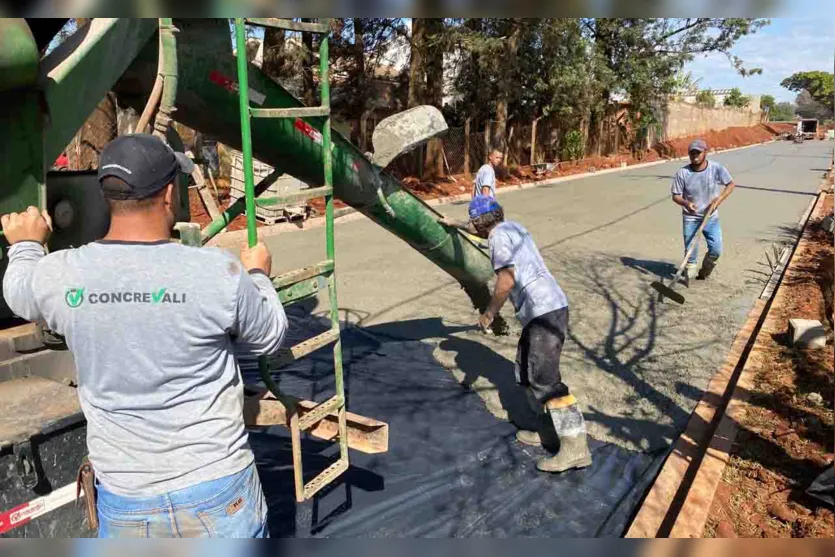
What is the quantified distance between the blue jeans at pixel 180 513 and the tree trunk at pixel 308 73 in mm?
14681

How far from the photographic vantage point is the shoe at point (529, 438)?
392cm

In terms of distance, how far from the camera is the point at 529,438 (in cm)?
395

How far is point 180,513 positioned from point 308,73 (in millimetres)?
15840

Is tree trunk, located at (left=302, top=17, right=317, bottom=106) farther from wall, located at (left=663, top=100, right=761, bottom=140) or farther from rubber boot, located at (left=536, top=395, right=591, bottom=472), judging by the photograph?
wall, located at (left=663, top=100, right=761, bottom=140)

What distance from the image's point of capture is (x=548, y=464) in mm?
3582

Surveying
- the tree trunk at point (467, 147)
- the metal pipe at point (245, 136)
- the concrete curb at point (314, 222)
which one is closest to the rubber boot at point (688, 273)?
the concrete curb at point (314, 222)

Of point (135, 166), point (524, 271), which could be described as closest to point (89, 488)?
point (135, 166)

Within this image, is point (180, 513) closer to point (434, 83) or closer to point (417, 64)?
point (417, 64)

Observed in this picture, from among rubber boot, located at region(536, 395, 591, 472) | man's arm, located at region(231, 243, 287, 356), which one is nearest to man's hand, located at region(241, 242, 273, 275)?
man's arm, located at region(231, 243, 287, 356)

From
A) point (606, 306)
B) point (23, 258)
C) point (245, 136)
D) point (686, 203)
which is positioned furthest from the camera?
point (686, 203)

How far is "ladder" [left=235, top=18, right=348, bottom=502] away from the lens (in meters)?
2.34

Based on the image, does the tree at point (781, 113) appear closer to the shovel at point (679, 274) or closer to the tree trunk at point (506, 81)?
the tree trunk at point (506, 81)

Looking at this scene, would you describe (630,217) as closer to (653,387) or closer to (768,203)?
(768,203)

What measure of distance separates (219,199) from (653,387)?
1075 cm
